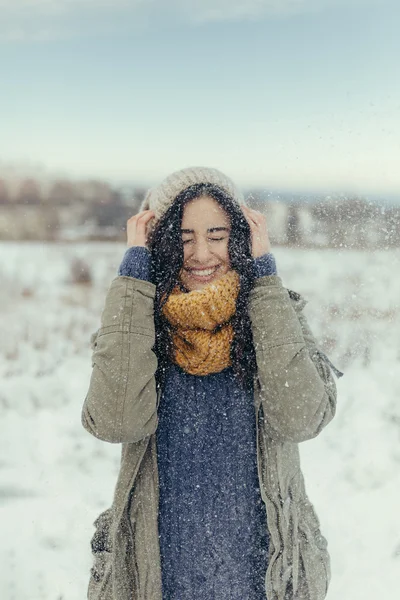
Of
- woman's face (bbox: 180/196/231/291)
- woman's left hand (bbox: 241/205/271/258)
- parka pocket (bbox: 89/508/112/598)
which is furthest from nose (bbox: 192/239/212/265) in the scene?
parka pocket (bbox: 89/508/112/598)

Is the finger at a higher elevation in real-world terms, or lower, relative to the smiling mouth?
higher

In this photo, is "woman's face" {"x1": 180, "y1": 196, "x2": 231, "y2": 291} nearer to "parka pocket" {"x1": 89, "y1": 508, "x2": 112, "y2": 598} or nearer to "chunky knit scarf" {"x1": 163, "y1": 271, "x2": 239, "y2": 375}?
"chunky knit scarf" {"x1": 163, "y1": 271, "x2": 239, "y2": 375}

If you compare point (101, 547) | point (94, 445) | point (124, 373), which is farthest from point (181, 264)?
point (94, 445)

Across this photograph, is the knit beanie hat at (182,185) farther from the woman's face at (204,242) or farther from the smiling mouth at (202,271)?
the smiling mouth at (202,271)

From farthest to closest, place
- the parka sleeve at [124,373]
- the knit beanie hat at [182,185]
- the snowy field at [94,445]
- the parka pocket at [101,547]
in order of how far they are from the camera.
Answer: the snowy field at [94,445], the knit beanie hat at [182,185], the parka pocket at [101,547], the parka sleeve at [124,373]

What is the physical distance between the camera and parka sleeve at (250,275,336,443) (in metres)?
1.42

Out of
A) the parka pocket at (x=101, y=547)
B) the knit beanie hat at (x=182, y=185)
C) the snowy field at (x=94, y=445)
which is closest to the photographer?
the parka pocket at (x=101, y=547)

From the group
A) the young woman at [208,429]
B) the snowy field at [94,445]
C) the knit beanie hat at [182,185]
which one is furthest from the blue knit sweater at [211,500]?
the snowy field at [94,445]

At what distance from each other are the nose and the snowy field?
1877 mm

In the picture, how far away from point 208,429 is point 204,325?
0.26 metres

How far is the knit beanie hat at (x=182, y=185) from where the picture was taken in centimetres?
166

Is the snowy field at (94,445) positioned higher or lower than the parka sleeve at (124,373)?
lower

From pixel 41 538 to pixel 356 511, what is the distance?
5.89 ft

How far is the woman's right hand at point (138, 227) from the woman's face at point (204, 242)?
112 millimetres
